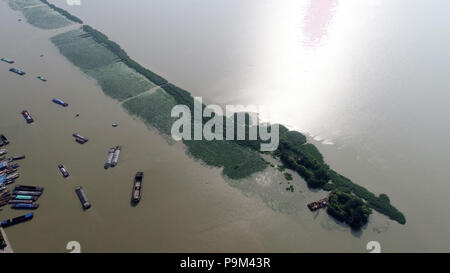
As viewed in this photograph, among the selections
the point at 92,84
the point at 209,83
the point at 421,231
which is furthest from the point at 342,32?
the point at 92,84

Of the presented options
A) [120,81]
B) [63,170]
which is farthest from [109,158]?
[120,81]

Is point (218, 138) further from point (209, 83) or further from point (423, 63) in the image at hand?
point (423, 63)

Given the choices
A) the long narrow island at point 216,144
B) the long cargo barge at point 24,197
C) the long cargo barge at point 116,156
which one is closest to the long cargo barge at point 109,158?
the long cargo barge at point 116,156

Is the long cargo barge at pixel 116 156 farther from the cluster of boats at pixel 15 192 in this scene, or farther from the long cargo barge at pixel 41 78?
the long cargo barge at pixel 41 78

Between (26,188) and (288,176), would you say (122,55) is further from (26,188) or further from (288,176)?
(288,176)

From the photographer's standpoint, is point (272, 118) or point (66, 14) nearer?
point (272, 118)
